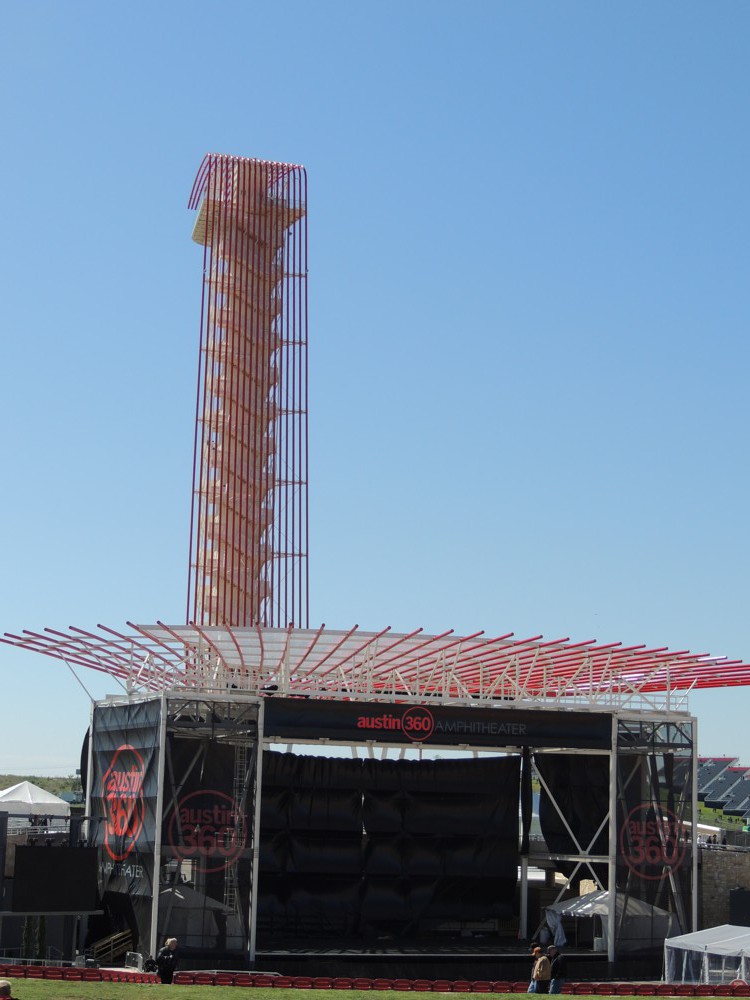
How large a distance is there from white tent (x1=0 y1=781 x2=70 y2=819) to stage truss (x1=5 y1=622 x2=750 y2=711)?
9449 mm

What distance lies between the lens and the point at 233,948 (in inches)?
1182

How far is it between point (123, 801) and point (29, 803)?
38.3 feet

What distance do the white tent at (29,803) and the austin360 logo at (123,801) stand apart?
31.0 ft

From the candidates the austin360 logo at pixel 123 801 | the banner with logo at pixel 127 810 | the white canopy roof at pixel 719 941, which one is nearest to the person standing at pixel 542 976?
the white canopy roof at pixel 719 941

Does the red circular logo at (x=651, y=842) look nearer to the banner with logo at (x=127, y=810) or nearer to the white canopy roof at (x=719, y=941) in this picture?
the white canopy roof at (x=719, y=941)

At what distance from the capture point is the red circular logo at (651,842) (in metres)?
32.7

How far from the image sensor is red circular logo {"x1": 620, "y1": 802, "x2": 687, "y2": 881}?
32.7 meters

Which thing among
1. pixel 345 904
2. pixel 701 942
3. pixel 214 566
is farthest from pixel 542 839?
pixel 214 566

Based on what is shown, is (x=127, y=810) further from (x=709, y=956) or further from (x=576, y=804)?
(x=709, y=956)

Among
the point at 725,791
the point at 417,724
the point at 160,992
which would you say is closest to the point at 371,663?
the point at 417,724

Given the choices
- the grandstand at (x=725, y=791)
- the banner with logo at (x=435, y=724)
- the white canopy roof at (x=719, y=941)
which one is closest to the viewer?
the white canopy roof at (x=719, y=941)

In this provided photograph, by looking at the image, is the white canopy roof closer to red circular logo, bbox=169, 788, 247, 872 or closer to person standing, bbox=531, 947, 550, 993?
person standing, bbox=531, 947, 550, 993

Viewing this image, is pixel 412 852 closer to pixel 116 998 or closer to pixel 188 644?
pixel 188 644

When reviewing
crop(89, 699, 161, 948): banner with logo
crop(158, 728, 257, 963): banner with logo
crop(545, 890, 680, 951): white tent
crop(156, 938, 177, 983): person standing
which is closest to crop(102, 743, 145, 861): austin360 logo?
crop(89, 699, 161, 948): banner with logo
